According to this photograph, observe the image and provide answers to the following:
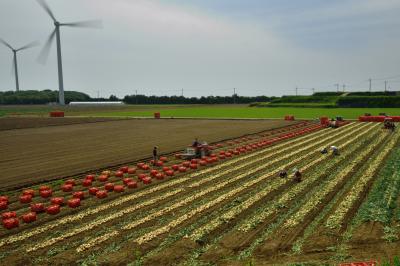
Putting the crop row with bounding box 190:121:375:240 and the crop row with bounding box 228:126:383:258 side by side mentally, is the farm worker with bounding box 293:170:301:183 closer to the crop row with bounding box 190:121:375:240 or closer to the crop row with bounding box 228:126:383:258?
the crop row with bounding box 190:121:375:240

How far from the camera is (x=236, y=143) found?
39.1 m

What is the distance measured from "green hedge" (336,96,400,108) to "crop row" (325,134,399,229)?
A: 9448cm

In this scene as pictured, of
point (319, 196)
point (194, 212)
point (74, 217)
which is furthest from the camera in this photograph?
point (319, 196)

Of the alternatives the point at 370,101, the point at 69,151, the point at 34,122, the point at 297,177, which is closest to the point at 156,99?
the point at 370,101

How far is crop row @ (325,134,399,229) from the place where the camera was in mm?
14656

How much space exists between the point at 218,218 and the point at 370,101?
375ft

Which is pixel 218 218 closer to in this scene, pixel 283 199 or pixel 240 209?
pixel 240 209

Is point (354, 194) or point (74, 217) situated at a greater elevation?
point (354, 194)

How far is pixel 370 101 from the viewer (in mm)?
117062

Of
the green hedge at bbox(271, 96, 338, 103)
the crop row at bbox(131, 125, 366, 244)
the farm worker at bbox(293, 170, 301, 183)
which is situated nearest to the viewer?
the crop row at bbox(131, 125, 366, 244)

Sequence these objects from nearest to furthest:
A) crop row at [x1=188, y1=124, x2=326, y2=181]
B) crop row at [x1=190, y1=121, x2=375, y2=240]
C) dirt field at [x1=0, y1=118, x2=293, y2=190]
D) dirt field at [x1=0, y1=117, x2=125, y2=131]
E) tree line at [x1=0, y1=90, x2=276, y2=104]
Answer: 1. crop row at [x1=190, y1=121, x2=375, y2=240]
2. crop row at [x1=188, y1=124, x2=326, y2=181]
3. dirt field at [x1=0, y1=118, x2=293, y2=190]
4. dirt field at [x1=0, y1=117, x2=125, y2=131]
5. tree line at [x1=0, y1=90, x2=276, y2=104]

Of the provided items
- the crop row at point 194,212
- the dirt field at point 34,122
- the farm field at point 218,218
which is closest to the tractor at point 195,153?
the farm field at point 218,218

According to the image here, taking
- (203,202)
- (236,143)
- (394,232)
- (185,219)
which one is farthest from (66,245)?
(236,143)

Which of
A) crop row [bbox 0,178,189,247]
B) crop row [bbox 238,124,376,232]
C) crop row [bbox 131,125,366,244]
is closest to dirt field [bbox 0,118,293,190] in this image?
crop row [bbox 0,178,189,247]
